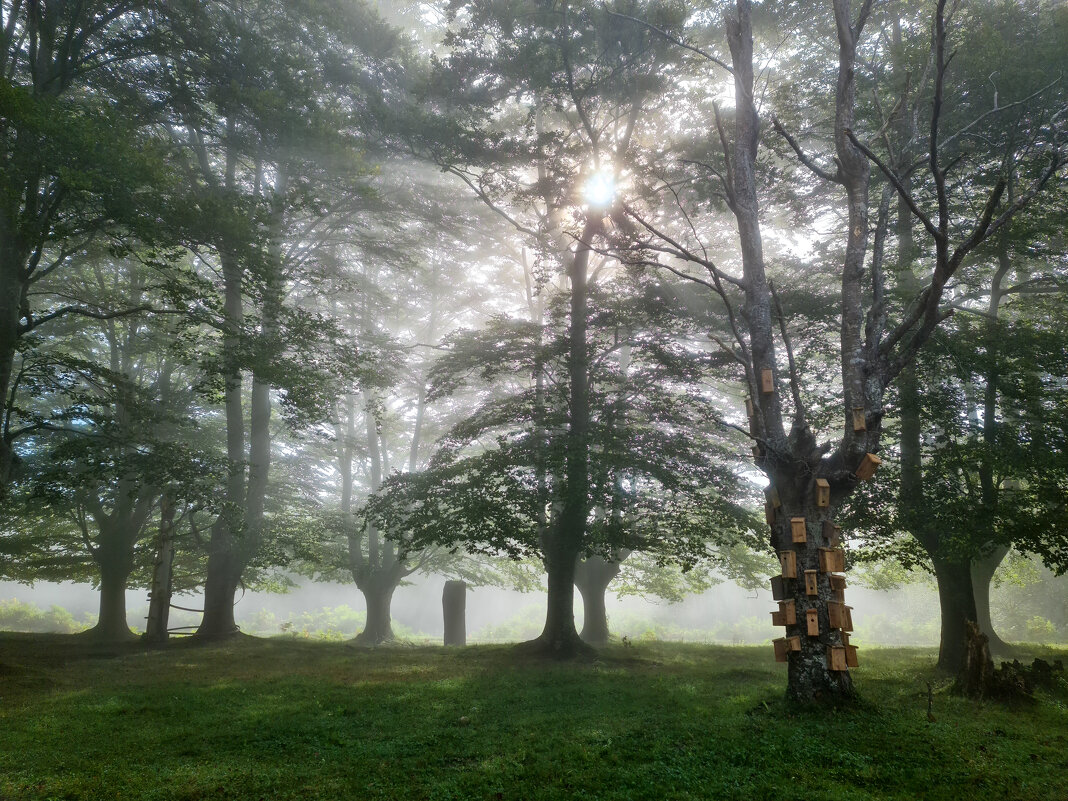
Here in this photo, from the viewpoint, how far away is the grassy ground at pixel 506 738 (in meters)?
5.45

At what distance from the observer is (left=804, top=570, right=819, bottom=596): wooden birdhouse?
7.91m

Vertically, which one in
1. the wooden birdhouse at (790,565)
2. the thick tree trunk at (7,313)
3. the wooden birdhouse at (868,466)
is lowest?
the wooden birdhouse at (790,565)

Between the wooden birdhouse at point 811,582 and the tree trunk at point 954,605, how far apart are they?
6.41 m

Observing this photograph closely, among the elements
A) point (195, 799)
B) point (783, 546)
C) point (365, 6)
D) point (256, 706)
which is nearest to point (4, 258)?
point (256, 706)

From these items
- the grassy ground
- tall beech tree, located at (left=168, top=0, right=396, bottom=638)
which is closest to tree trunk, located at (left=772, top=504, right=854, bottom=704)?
the grassy ground

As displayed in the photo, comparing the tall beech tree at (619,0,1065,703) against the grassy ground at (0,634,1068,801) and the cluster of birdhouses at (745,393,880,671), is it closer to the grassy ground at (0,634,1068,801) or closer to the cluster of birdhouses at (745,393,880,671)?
the cluster of birdhouses at (745,393,880,671)

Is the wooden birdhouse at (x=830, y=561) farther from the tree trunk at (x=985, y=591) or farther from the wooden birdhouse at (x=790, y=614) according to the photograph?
the tree trunk at (x=985, y=591)

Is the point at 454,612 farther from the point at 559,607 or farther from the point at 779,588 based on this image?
the point at 779,588

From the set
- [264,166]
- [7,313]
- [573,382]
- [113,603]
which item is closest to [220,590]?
[113,603]

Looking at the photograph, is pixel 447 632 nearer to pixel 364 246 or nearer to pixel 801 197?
pixel 364 246

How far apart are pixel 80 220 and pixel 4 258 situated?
1.71 m

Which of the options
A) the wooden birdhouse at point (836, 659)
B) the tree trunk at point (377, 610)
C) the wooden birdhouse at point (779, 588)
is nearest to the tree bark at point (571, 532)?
the wooden birdhouse at point (779, 588)

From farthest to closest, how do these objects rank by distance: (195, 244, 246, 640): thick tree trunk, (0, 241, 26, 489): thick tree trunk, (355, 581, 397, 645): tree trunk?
(355, 581, 397, 645): tree trunk
(195, 244, 246, 640): thick tree trunk
(0, 241, 26, 489): thick tree trunk

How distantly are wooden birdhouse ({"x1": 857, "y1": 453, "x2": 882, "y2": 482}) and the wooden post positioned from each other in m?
17.3
